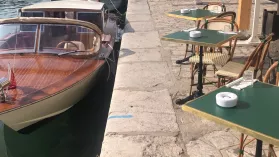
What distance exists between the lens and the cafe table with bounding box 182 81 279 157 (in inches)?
86.9

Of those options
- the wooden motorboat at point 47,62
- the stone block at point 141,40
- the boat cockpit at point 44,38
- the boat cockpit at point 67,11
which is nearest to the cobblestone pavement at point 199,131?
the stone block at point 141,40

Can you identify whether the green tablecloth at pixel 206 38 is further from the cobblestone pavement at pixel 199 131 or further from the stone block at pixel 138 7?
the stone block at pixel 138 7

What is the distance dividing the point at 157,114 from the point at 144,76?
1.41 m

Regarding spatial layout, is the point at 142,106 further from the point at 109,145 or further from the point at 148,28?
the point at 148,28

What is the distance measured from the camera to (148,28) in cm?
905

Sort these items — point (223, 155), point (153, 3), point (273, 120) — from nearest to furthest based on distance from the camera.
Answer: point (273, 120)
point (223, 155)
point (153, 3)

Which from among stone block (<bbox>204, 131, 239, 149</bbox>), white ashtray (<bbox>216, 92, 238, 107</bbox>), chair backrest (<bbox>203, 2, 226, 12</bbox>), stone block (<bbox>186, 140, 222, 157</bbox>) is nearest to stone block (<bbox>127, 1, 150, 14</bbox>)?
chair backrest (<bbox>203, 2, 226, 12</bbox>)

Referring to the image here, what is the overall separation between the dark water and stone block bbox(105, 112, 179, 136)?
14.2 m

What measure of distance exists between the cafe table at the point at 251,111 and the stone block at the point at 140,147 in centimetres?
106

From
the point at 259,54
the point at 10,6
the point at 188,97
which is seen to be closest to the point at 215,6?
the point at 188,97

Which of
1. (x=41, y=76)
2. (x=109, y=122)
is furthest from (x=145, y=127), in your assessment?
→ (x=41, y=76)

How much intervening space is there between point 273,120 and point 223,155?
49.5 inches

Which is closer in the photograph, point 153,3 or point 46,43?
point 46,43

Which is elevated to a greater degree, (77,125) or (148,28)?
(148,28)
